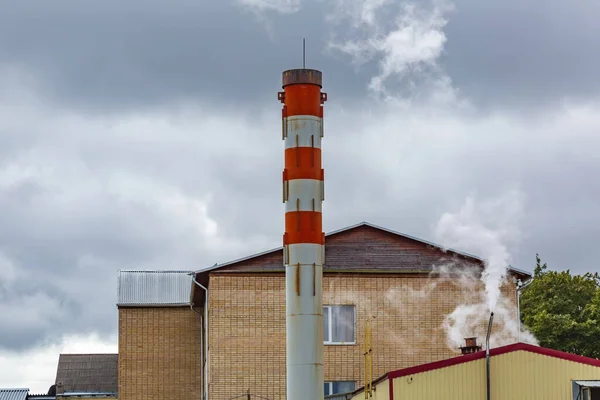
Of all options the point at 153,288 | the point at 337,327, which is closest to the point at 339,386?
the point at 337,327

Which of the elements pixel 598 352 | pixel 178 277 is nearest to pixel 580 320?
pixel 598 352

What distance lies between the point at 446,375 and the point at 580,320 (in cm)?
3964

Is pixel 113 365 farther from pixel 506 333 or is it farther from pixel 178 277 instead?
pixel 506 333

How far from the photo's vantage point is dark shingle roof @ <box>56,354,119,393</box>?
73.5 meters

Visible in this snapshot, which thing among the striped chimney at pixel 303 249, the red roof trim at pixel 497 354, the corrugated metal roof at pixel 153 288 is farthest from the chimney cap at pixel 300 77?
the corrugated metal roof at pixel 153 288

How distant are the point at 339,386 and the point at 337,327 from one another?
2.16 m

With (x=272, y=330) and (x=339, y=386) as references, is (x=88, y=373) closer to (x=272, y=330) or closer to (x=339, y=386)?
(x=272, y=330)

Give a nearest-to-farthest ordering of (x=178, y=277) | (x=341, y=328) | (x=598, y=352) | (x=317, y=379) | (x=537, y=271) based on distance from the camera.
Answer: (x=317, y=379) → (x=341, y=328) → (x=178, y=277) → (x=598, y=352) → (x=537, y=271)

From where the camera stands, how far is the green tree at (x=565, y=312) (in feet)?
244

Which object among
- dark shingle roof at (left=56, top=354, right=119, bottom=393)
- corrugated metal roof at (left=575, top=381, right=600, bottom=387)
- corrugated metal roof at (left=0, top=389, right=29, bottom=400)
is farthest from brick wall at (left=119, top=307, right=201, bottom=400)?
corrugated metal roof at (left=575, top=381, right=600, bottom=387)

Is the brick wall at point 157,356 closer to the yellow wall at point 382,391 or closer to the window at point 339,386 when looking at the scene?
the window at point 339,386

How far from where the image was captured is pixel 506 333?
52.8 m

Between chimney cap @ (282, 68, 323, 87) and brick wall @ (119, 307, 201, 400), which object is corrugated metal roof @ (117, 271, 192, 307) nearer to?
brick wall @ (119, 307, 201, 400)

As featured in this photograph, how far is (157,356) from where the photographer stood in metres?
62.7
